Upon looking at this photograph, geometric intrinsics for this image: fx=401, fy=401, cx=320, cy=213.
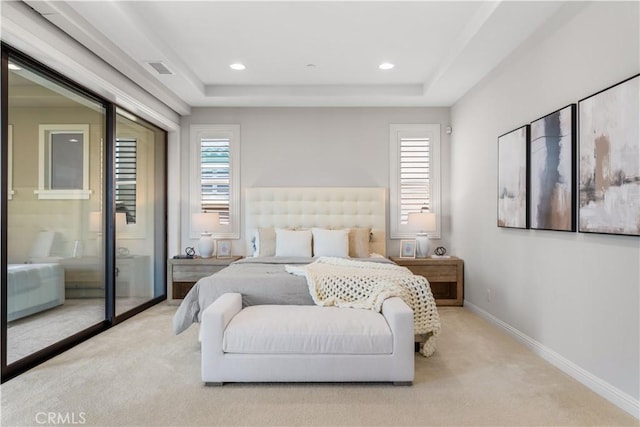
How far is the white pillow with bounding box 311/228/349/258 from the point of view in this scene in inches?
188

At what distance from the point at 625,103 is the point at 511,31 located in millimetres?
1261

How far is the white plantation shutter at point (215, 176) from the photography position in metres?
5.49

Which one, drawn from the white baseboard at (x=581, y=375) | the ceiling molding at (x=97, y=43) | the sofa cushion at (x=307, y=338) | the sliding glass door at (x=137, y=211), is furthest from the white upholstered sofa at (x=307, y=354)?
the ceiling molding at (x=97, y=43)

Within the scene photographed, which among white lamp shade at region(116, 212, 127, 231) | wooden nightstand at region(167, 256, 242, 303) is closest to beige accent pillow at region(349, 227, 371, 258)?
wooden nightstand at region(167, 256, 242, 303)

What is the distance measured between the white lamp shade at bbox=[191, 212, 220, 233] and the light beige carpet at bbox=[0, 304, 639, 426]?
206 cm

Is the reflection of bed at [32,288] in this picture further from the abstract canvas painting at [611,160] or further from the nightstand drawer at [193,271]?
the abstract canvas painting at [611,160]

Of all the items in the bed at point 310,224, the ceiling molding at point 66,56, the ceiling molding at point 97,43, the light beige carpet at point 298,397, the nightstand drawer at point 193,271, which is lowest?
the light beige carpet at point 298,397

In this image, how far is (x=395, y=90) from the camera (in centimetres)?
493

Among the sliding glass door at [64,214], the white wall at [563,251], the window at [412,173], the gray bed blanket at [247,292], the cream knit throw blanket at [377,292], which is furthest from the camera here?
the window at [412,173]

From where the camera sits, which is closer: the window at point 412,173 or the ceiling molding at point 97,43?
the ceiling molding at point 97,43

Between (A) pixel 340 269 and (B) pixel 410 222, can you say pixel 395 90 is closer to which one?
(B) pixel 410 222

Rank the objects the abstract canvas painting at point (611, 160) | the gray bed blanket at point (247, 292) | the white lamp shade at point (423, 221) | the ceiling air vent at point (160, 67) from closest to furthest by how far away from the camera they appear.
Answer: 1. the abstract canvas painting at point (611, 160)
2. the gray bed blanket at point (247, 292)
3. the ceiling air vent at point (160, 67)
4. the white lamp shade at point (423, 221)

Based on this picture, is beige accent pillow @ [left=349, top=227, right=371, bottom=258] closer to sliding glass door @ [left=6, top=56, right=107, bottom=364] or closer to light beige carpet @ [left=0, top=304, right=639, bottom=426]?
light beige carpet @ [left=0, top=304, right=639, bottom=426]

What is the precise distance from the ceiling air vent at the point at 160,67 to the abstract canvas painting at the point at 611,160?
11.7 ft
